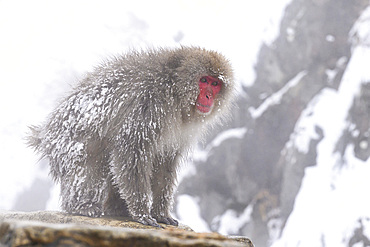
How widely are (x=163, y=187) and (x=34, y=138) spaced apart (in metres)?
1.07

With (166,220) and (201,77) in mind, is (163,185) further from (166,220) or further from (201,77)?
(201,77)

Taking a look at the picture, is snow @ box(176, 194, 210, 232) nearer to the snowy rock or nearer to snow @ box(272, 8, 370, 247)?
snow @ box(272, 8, 370, 247)

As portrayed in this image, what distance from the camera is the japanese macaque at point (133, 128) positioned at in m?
2.55

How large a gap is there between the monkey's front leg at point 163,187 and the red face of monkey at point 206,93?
17.3 inches

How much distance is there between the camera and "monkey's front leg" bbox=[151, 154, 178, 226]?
2.84 meters

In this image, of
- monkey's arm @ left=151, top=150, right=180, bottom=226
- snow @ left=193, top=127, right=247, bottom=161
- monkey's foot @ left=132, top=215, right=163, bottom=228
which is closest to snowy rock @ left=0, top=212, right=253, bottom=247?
monkey's foot @ left=132, top=215, right=163, bottom=228

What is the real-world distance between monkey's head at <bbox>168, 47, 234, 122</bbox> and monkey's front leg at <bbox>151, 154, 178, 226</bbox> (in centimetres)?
40

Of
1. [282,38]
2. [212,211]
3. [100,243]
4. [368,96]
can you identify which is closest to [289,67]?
[282,38]

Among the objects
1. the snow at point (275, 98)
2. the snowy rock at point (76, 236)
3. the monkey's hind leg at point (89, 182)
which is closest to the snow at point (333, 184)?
the snow at point (275, 98)

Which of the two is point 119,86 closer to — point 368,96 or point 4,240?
point 4,240

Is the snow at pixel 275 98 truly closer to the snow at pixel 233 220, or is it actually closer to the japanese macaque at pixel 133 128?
the snow at pixel 233 220

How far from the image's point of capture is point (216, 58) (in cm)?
284

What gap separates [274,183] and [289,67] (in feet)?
11.4

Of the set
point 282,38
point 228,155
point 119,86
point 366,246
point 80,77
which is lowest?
point 366,246
